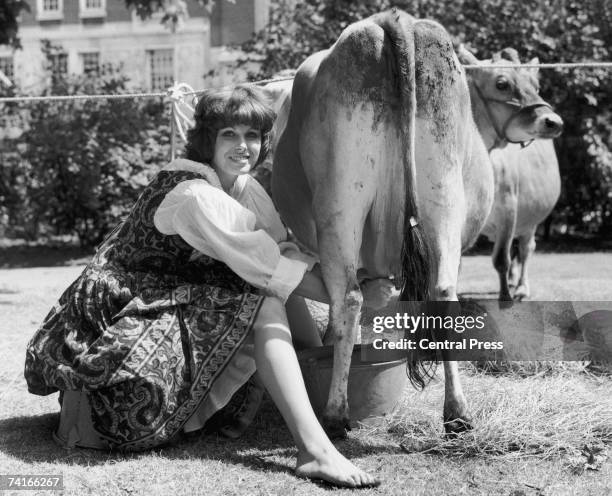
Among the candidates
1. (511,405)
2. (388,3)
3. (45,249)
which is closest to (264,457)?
(511,405)

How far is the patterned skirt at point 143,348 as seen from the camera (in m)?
2.84

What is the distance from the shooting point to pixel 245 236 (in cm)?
283

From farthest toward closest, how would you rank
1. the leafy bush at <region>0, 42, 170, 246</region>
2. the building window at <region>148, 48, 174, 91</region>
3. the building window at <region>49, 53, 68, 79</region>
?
the building window at <region>148, 48, 174, 91</region>
the building window at <region>49, 53, 68, 79</region>
the leafy bush at <region>0, 42, 170, 246</region>

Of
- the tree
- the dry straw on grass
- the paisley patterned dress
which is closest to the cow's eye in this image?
the dry straw on grass

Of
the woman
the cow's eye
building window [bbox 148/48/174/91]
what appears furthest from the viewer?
building window [bbox 148/48/174/91]

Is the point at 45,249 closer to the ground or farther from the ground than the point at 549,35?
closer to the ground

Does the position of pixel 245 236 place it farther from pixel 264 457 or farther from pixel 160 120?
pixel 160 120

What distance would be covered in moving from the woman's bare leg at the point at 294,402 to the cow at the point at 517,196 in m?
3.24

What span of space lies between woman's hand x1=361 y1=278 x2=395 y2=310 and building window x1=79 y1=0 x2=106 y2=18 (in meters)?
27.2

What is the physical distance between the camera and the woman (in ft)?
9.29

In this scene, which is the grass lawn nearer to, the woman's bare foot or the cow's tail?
the woman's bare foot

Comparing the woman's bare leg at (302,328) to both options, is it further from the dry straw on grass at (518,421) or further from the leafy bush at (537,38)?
the leafy bush at (537,38)

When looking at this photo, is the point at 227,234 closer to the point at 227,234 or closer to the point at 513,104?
the point at 227,234

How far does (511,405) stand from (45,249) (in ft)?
42.3
